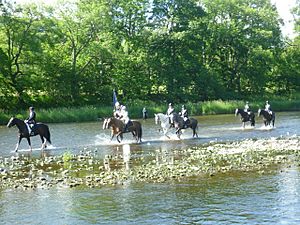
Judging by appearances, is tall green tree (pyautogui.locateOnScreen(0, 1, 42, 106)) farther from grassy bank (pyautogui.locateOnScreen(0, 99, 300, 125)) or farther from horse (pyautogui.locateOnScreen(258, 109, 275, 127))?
horse (pyautogui.locateOnScreen(258, 109, 275, 127))

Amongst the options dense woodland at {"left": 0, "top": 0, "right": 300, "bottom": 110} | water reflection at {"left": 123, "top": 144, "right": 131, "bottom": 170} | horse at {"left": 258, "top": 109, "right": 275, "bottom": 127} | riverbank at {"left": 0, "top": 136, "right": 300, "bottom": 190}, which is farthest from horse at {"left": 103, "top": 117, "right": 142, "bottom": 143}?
dense woodland at {"left": 0, "top": 0, "right": 300, "bottom": 110}

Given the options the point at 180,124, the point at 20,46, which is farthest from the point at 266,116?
the point at 20,46

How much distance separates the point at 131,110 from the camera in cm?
6312

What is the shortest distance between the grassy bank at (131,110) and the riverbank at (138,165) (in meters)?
30.4

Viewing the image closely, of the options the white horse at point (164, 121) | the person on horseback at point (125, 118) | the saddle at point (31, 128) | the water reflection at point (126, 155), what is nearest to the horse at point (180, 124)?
the white horse at point (164, 121)

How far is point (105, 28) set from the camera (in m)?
76.0

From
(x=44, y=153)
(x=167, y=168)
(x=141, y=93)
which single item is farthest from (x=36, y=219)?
(x=141, y=93)

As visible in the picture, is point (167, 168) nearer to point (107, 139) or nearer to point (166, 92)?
point (107, 139)

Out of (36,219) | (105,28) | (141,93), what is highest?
(105,28)

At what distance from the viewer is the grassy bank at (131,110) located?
2250 inches

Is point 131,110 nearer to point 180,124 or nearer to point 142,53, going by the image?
point 142,53

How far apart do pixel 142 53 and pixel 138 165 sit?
57818mm

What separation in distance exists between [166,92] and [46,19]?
2020 cm

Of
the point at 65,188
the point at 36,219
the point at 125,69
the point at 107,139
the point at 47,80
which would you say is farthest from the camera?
the point at 125,69
